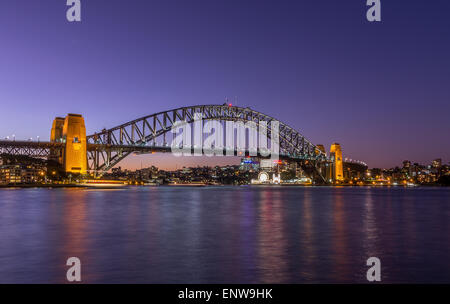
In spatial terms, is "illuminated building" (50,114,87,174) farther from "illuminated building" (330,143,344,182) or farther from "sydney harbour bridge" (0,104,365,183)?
"illuminated building" (330,143,344,182)

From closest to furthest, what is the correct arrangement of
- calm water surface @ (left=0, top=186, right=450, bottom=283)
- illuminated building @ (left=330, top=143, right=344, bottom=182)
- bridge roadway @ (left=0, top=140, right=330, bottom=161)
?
calm water surface @ (left=0, top=186, right=450, bottom=283), bridge roadway @ (left=0, top=140, right=330, bottom=161), illuminated building @ (left=330, top=143, right=344, bottom=182)

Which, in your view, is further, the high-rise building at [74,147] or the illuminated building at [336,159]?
the illuminated building at [336,159]

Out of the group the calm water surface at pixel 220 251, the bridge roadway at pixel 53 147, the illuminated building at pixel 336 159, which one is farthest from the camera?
the illuminated building at pixel 336 159

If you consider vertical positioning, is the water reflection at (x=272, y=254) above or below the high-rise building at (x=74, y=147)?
below

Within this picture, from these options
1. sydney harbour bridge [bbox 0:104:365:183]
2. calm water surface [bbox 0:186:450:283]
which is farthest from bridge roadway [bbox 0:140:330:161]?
calm water surface [bbox 0:186:450:283]

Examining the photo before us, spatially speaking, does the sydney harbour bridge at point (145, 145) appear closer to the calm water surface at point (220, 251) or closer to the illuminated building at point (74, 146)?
the illuminated building at point (74, 146)

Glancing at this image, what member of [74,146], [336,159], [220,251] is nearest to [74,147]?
[74,146]

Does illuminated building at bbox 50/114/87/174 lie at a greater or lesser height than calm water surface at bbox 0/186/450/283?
greater

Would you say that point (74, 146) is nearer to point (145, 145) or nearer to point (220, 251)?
point (145, 145)

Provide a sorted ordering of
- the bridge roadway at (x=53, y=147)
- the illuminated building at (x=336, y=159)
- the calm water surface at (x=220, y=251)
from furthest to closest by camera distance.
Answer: the illuminated building at (x=336, y=159) → the bridge roadway at (x=53, y=147) → the calm water surface at (x=220, y=251)

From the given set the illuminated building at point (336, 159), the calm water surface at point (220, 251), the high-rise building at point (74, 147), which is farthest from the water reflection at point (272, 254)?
the illuminated building at point (336, 159)

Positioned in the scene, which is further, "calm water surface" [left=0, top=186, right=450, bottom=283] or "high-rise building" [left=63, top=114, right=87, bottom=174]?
"high-rise building" [left=63, top=114, right=87, bottom=174]

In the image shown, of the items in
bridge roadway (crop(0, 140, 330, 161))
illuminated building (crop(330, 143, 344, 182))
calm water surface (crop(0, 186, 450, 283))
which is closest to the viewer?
calm water surface (crop(0, 186, 450, 283))
